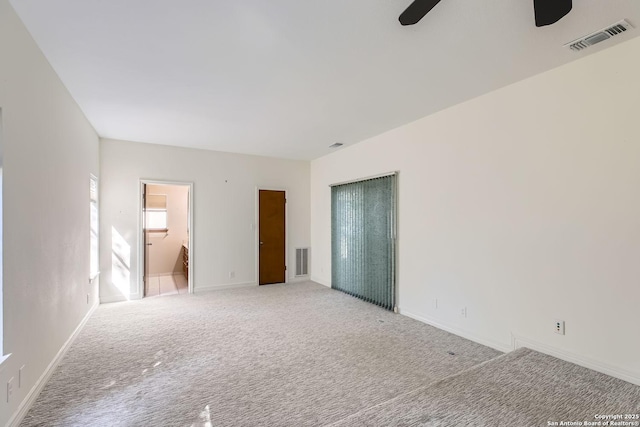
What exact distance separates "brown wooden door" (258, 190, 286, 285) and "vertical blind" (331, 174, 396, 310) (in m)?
1.17

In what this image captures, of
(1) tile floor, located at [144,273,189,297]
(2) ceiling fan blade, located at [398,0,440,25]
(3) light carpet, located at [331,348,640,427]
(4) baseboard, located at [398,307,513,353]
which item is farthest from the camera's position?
(1) tile floor, located at [144,273,189,297]

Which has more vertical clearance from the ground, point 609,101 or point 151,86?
point 151,86

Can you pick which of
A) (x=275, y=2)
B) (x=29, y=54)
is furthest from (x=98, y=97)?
(x=275, y=2)

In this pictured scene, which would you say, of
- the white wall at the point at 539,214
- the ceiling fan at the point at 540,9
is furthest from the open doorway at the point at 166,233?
the ceiling fan at the point at 540,9

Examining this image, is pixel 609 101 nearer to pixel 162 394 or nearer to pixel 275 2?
pixel 275 2

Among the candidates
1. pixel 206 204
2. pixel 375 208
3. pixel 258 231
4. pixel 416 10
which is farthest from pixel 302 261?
pixel 416 10

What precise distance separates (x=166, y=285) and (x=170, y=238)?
1615 millimetres

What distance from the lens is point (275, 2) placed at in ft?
5.96

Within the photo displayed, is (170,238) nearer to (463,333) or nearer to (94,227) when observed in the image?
(94,227)

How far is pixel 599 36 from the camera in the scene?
2148mm

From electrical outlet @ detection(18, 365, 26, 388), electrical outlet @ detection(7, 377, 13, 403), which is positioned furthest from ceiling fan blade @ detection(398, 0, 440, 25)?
electrical outlet @ detection(18, 365, 26, 388)

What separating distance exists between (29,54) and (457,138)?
13.1 feet

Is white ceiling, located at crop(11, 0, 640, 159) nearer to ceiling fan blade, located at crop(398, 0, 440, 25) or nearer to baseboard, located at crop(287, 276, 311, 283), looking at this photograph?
ceiling fan blade, located at crop(398, 0, 440, 25)

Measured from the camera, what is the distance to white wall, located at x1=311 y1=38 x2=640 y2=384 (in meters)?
2.26
